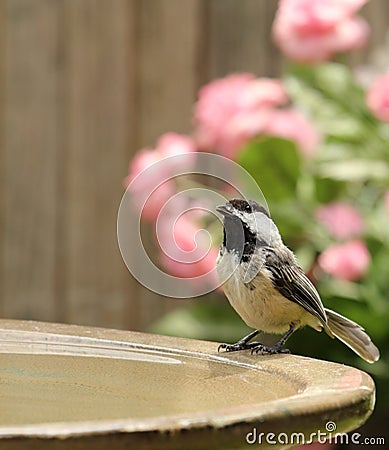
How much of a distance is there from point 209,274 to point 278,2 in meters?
1.13

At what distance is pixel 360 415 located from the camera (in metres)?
1.10

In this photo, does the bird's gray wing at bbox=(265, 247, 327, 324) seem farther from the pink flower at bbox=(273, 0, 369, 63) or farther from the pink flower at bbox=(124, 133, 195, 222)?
the pink flower at bbox=(273, 0, 369, 63)

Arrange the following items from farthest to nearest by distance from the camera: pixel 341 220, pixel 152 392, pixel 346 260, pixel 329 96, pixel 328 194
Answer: pixel 329 96
pixel 328 194
pixel 341 220
pixel 346 260
pixel 152 392

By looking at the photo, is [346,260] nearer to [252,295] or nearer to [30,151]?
[252,295]

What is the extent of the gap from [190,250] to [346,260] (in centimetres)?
45

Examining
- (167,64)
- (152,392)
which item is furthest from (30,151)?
(152,392)

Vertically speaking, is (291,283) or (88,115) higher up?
(88,115)

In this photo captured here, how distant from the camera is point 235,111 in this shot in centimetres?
322

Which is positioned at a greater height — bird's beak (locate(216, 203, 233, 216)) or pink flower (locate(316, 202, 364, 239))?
bird's beak (locate(216, 203, 233, 216))

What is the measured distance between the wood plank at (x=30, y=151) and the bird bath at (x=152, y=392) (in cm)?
213

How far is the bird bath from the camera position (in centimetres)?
90

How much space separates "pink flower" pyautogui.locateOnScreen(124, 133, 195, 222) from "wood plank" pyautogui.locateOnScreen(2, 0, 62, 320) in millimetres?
712

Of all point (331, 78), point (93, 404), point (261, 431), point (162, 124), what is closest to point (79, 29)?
point (162, 124)

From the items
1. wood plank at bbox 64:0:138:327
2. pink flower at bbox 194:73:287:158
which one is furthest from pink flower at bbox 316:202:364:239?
wood plank at bbox 64:0:138:327
